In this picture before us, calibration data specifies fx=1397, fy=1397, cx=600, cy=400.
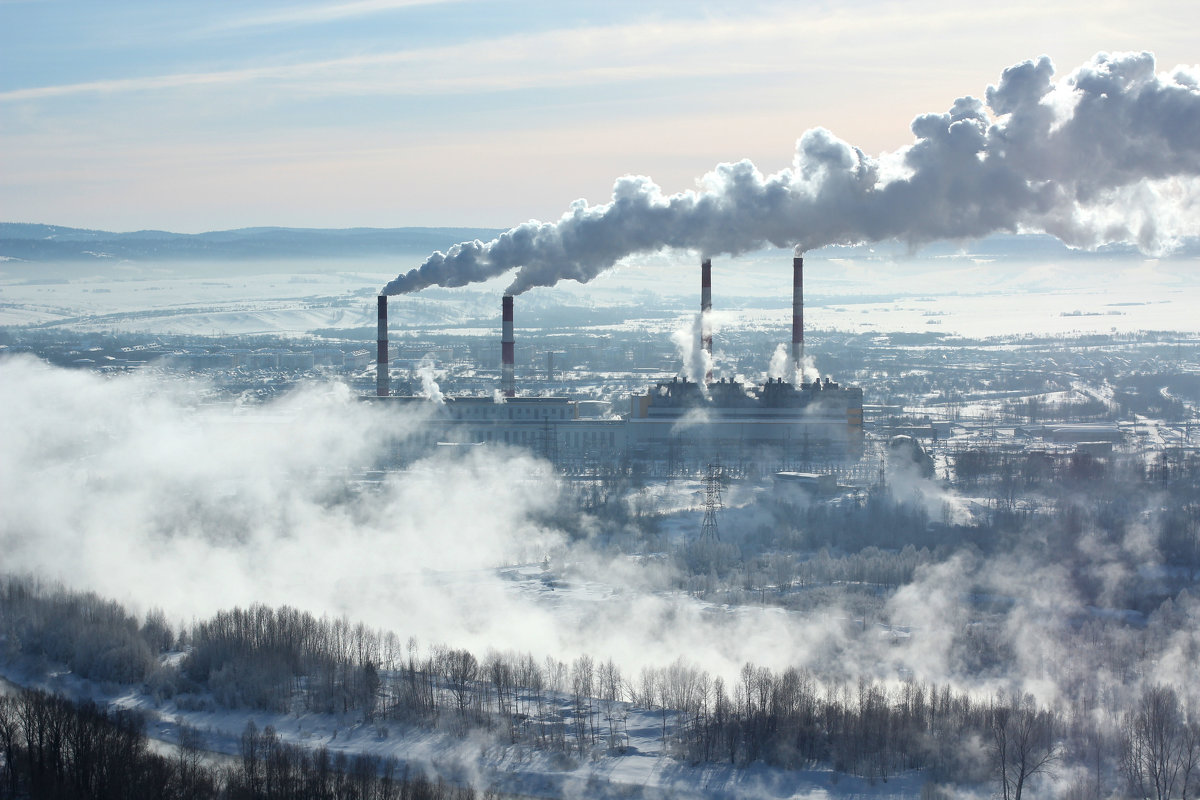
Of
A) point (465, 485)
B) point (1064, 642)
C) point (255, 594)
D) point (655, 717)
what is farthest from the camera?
point (465, 485)

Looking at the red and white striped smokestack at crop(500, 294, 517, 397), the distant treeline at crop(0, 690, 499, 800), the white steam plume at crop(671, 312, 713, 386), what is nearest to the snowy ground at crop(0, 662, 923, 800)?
the distant treeline at crop(0, 690, 499, 800)

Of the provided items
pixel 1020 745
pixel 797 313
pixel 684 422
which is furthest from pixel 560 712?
pixel 797 313

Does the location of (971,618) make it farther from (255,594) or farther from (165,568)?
(165,568)

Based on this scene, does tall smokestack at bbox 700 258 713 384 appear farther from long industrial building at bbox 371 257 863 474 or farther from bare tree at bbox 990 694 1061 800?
bare tree at bbox 990 694 1061 800

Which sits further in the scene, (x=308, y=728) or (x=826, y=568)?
(x=826, y=568)

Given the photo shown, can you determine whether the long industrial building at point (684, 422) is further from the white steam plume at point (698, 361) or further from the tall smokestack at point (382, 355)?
the white steam plume at point (698, 361)

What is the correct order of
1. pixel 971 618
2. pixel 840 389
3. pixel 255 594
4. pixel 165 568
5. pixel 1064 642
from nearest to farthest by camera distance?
pixel 1064 642
pixel 971 618
pixel 255 594
pixel 165 568
pixel 840 389

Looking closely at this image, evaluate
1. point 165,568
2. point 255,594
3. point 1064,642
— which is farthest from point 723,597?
point 165,568
